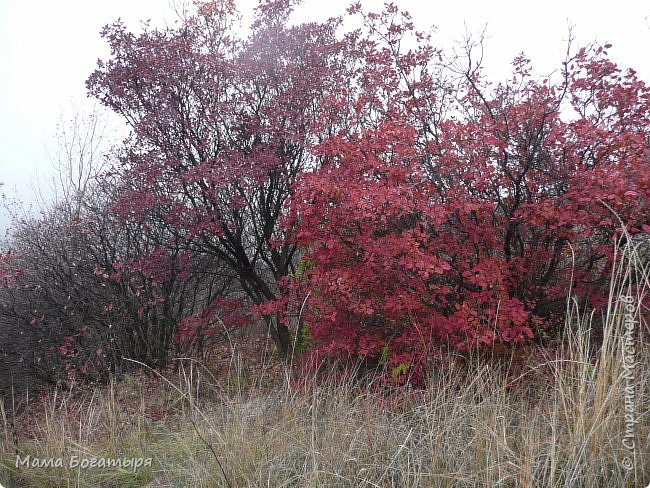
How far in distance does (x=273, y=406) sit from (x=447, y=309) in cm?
182

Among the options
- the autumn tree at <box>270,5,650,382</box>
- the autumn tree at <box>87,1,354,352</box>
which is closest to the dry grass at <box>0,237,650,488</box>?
the autumn tree at <box>270,5,650,382</box>

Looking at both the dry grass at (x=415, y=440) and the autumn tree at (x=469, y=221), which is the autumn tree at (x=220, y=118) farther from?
the dry grass at (x=415, y=440)

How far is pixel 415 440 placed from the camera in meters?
3.27

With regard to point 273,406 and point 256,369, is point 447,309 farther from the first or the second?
point 256,369

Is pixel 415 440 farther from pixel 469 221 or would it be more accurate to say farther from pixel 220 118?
pixel 220 118

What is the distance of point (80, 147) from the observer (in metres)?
8.98

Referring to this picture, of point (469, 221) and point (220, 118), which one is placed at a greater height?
point (220, 118)

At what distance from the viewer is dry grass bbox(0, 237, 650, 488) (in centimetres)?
259

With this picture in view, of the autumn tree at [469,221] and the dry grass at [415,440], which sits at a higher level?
the autumn tree at [469,221]

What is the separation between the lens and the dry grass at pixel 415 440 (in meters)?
2.59

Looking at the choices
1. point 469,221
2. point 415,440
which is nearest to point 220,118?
point 469,221

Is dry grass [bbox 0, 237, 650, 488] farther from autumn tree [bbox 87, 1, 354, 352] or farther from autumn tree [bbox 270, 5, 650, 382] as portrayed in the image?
autumn tree [bbox 87, 1, 354, 352]

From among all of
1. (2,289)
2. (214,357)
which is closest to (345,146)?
(214,357)

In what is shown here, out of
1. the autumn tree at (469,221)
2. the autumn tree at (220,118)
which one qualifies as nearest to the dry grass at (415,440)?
the autumn tree at (469,221)
